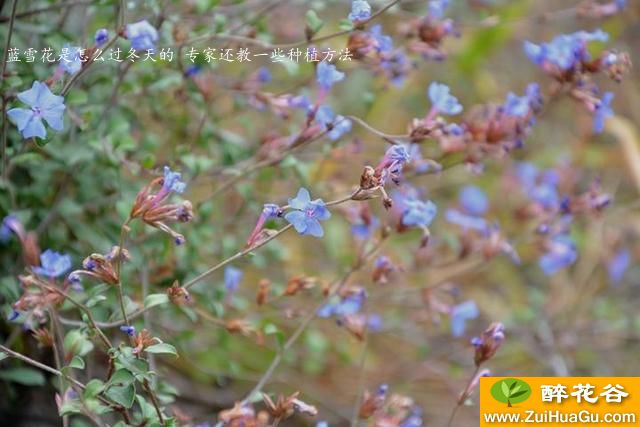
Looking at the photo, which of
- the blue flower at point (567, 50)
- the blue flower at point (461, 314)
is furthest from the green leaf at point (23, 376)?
the blue flower at point (567, 50)

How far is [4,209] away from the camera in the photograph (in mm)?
1665

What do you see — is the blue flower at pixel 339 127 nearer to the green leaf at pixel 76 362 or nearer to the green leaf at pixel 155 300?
the green leaf at pixel 155 300

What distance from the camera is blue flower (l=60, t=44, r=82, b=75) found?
4.36 ft

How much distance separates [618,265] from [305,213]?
1904mm

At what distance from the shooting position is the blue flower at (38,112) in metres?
1.25

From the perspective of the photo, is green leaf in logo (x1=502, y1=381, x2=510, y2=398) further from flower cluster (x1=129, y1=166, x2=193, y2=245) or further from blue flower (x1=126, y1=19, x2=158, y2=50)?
blue flower (x1=126, y1=19, x2=158, y2=50)

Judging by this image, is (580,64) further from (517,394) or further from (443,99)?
(517,394)

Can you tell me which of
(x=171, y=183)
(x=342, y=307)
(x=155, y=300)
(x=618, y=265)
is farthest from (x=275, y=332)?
(x=618, y=265)

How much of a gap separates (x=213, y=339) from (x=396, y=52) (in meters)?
0.94

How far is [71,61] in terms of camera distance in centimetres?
→ 135

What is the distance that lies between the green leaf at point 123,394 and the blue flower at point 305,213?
1.09ft

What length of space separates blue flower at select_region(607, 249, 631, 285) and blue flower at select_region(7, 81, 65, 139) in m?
2.08

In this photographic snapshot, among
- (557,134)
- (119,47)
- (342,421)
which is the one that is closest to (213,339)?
(342,421)

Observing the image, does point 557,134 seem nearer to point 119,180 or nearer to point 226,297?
point 226,297
